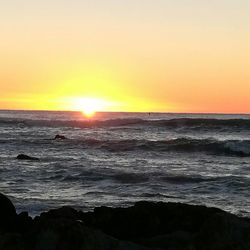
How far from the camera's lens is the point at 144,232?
7.02 meters

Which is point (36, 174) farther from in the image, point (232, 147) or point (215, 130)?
point (215, 130)

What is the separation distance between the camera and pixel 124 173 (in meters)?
19.2

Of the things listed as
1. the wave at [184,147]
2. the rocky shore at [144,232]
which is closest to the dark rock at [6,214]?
the rocky shore at [144,232]

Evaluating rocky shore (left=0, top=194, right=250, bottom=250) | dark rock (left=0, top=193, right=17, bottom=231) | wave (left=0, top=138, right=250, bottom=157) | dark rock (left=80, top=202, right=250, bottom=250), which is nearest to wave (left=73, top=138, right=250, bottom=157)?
wave (left=0, top=138, right=250, bottom=157)

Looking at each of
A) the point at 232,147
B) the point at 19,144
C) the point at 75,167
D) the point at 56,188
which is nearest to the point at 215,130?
the point at 232,147

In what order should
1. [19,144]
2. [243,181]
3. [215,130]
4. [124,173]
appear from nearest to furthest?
[243,181] < [124,173] < [19,144] < [215,130]

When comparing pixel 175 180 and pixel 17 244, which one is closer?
pixel 17 244

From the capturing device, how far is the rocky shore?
491 centimetres

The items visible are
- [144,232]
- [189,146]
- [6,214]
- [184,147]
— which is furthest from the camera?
[189,146]

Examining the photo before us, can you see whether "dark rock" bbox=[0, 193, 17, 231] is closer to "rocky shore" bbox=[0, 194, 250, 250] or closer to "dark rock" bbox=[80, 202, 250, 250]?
"rocky shore" bbox=[0, 194, 250, 250]

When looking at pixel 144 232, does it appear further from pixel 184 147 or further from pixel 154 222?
pixel 184 147

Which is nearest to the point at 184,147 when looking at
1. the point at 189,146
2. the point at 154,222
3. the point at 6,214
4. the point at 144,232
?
the point at 189,146

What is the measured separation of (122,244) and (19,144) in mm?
33759

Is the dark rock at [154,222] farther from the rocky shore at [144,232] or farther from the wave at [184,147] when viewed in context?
the wave at [184,147]
